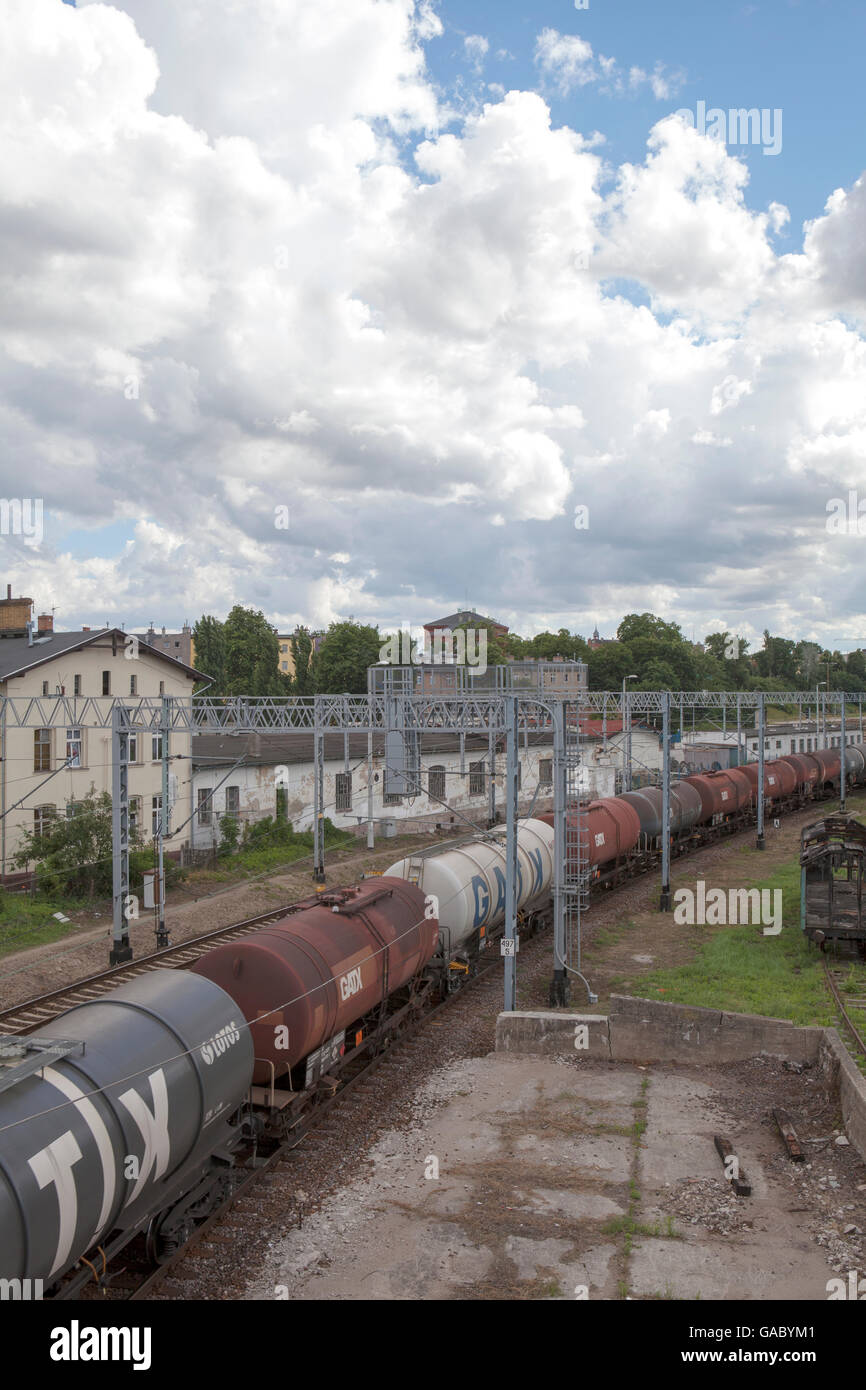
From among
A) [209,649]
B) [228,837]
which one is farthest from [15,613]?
[209,649]

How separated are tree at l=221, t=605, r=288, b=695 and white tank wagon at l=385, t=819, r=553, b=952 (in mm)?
63924

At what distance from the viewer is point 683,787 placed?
36.0 metres

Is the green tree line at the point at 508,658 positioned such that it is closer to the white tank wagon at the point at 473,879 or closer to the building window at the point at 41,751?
the building window at the point at 41,751

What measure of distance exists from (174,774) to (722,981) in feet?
78.8

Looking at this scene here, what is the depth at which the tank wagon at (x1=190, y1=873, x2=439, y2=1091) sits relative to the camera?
1202 cm

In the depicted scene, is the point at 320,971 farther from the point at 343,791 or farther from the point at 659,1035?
the point at 343,791

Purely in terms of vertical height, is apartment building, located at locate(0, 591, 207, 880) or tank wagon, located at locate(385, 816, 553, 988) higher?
apartment building, located at locate(0, 591, 207, 880)

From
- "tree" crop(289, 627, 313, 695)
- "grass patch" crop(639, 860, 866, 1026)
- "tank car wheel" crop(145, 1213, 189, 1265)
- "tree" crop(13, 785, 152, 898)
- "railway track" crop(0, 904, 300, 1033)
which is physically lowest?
"railway track" crop(0, 904, 300, 1033)

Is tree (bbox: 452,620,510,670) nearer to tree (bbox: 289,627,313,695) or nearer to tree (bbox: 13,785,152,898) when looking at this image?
tree (bbox: 289,627,313,695)

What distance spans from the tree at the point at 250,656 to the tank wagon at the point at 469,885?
6418 cm

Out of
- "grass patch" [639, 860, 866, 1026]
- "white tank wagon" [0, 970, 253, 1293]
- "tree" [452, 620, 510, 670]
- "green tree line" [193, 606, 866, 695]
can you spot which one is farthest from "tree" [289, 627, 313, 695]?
"white tank wagon" [0, 970, 253, 1293]

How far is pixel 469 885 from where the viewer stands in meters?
19.2

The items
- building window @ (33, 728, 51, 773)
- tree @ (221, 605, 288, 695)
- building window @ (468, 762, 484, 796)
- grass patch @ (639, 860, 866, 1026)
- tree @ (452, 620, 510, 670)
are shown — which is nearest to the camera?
grass patch @ (639, 860, 866, 1026)

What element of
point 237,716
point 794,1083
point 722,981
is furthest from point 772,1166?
point 237,716
